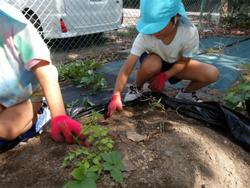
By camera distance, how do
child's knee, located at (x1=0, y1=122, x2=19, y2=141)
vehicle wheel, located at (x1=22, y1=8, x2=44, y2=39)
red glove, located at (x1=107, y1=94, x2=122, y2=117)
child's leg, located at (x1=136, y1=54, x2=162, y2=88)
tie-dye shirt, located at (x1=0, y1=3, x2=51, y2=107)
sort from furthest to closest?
vehicle wheel, located at (x1=22, y1=8, x2=44, y2=39), child's leg, located at (x1=136, y1=54, x2=162, y2=88), red glove, located at (x1=107, y1=94, x2=122, y2=117), child's knee, located at (x1=0, y1=122, x2=19, y2=141), tie-dye shirt, located at (x1=0, y1=3, x2=51, y2=107)

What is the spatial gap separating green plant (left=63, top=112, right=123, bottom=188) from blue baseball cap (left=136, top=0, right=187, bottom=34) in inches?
29.1

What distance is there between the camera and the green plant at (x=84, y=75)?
9.77ft

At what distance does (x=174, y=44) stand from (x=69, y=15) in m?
2.55

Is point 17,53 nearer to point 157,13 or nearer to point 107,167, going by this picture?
point 107,167

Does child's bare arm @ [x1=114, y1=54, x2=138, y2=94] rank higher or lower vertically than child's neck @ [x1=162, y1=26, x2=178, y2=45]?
lower

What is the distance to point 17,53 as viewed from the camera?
1.64 meters

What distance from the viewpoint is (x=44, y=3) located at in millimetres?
4340

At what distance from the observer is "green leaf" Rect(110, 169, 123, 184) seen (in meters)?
1.41

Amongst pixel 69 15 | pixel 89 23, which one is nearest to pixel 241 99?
pixel 69 15

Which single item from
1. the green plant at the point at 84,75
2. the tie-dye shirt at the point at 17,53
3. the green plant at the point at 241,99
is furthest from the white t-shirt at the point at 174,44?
the tie-dye shirt at the point at 17,53

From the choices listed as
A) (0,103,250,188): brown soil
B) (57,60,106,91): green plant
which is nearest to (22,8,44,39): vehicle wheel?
(57,60,106,91): green plant

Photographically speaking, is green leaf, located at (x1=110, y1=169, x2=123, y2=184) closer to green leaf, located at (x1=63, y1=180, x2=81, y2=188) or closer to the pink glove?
green leaf, located at (x1=63, y1=180, x2=81, y2=188)

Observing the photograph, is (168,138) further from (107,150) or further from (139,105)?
(139,105)

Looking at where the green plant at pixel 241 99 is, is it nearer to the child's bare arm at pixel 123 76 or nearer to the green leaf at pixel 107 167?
the child's bare arm at pixel 123 76
